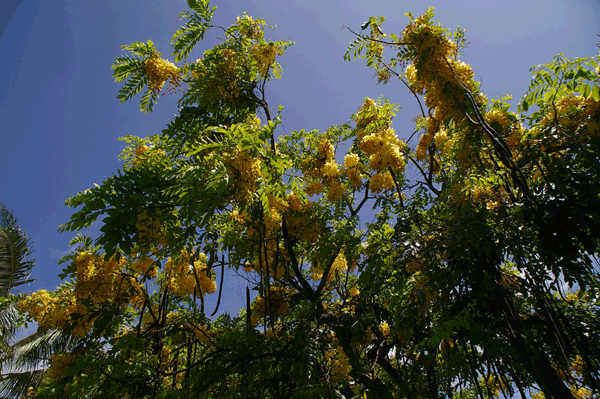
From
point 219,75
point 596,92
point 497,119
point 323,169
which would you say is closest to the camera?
point 596,92

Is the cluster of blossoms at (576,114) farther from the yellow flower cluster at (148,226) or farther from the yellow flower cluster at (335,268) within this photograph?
the yellow flower cluster at (148,226)

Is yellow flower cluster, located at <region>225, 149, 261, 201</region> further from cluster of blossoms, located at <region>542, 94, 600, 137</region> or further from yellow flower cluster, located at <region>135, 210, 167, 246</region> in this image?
cluster of blossoms, located at <region>542, 94, 600, 137</region>

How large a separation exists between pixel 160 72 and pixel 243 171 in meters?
2.27

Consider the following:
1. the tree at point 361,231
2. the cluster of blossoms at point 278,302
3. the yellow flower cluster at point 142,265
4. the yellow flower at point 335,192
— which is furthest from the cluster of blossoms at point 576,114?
the yellow flower cluster at point 142,265

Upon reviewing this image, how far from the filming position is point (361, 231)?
494cm

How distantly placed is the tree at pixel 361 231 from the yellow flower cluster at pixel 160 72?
2cm

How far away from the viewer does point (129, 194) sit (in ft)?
9.36

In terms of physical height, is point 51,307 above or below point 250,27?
below

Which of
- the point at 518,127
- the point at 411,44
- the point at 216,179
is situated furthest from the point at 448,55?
the point at 216,179

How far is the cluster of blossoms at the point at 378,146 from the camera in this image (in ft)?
13.4

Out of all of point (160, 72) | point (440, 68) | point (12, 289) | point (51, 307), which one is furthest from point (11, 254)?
point (440, 68)

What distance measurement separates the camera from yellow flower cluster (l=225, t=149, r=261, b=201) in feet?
8.25

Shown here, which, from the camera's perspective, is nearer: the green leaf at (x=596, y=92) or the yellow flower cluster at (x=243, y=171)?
the green leaf at (x=596, y=92)

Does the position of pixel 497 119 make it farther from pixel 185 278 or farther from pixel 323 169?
pixel 185 278
